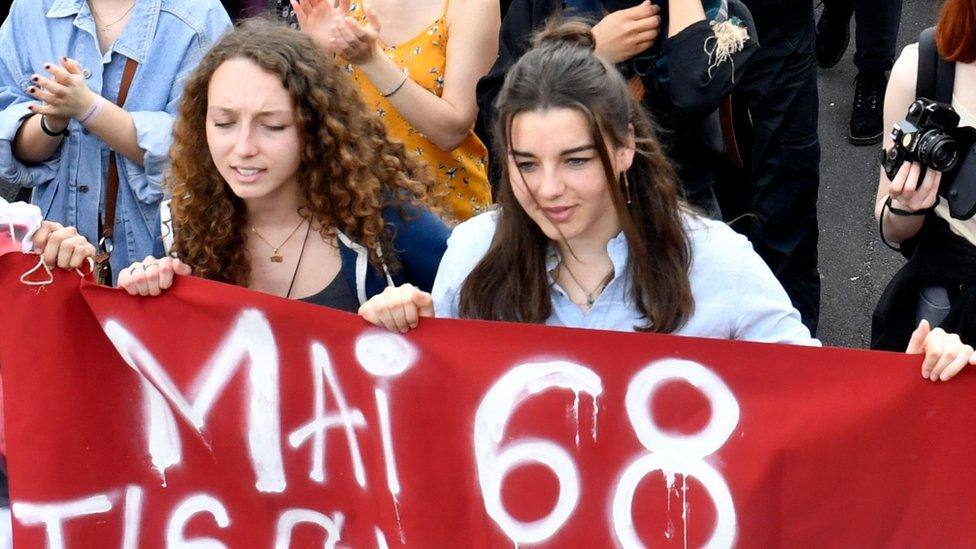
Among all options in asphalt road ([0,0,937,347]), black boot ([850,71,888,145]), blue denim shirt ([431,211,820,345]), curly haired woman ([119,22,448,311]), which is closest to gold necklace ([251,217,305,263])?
curly haired woman ([119,22,448,311])

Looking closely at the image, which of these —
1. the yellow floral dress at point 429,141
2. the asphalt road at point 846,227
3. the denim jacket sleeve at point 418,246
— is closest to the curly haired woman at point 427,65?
the yellow floral dress at point 429,141

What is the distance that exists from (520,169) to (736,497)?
2.31 ft

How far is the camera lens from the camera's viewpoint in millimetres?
2713

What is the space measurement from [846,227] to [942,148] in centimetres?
267

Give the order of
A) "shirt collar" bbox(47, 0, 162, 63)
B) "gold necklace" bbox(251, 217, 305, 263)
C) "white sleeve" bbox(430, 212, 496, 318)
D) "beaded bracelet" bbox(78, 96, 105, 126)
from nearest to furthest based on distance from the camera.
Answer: "white sleeve" bbox(430, 212, 496, 318) < "gold necklace" bbox(251, 217, 305, 263) < "beaded bracelet" bbox(78, 96, 105, 126) < "shirt collar" bbox(47, 0, 162, 63)

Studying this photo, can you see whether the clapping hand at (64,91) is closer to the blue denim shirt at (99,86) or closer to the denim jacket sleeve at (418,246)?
the blue denim shirt at (99,86)

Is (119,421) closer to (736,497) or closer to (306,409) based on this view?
(306,409)

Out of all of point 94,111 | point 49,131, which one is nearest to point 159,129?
point 94,111

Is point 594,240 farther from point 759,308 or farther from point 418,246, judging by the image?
point 418,246

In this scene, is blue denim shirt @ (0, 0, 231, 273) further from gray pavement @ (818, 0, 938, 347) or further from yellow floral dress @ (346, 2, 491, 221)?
gray pavement @ (818, 0, 938, 347)

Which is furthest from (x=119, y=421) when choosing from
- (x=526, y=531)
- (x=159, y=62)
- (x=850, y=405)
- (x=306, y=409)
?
(x=850, y=405)

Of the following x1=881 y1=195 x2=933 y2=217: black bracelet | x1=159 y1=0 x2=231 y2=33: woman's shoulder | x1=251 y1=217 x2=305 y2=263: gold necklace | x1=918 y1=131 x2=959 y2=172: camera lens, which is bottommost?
x1=881 y1=195 x2=933 y2=217: black bracelet

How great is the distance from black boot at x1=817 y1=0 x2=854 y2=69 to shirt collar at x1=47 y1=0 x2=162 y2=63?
11.5ft

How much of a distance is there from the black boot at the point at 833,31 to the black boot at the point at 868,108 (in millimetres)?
422
